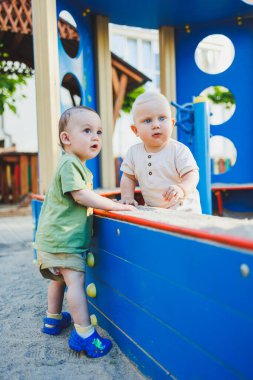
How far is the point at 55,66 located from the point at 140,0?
3.98 ft

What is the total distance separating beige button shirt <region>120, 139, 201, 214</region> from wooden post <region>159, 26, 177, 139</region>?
2.18 meters

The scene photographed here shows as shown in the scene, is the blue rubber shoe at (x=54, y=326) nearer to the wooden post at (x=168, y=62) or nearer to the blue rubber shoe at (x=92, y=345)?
the blue rubber shoe at (x=92, y=345)

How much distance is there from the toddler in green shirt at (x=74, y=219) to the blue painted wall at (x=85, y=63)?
5.69 ft

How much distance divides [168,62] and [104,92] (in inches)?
30.3

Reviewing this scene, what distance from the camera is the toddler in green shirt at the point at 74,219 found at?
1.39 meters

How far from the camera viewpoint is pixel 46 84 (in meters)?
2.43

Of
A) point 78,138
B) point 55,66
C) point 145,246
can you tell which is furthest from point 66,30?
point 145,246

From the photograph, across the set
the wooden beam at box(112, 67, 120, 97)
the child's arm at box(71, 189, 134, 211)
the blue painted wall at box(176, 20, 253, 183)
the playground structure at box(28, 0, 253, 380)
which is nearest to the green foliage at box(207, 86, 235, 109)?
the wooden beam at box(112, 67, 120, 97)

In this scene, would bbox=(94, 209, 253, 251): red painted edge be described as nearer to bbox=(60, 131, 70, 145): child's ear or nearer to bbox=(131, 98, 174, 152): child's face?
bbox=(60, 131, 70, 145): child's ear

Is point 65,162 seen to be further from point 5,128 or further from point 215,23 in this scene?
point 5,128

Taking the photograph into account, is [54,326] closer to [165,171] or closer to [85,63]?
[165,171]

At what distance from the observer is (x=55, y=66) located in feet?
8.19

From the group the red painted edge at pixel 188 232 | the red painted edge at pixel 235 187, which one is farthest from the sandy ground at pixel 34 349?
the red painted edge at pixel 235 187

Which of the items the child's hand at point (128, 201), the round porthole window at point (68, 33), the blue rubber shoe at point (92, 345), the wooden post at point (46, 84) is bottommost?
the blue rubber shoe at point (92, 345)
